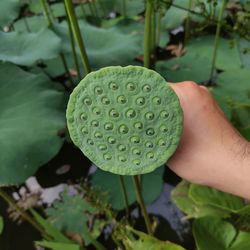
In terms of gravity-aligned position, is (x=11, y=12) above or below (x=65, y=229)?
above

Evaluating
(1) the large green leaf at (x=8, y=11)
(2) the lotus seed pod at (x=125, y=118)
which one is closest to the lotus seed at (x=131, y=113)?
(2) the lotus seed pod at (x=125, y=118)

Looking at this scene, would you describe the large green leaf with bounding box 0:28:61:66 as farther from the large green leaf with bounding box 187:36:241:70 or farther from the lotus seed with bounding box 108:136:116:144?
the large green leaf with bounding box 187:36:241:70

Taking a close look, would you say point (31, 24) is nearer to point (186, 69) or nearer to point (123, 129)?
point (186, 69)

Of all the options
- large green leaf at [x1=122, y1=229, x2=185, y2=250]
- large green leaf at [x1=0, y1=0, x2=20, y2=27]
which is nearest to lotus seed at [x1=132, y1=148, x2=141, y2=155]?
large green leaf at [x1=122, y1=229, x2=185, y2=250]

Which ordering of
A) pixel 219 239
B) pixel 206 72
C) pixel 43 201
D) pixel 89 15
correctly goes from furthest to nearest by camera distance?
pixel 89 15 → pixel 206 72 → pixel 43 201 → pixel 219 239

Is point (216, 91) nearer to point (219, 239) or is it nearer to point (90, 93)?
point (219, 239)

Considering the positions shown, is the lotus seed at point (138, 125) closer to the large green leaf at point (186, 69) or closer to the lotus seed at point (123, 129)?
the lotus seed at point (123, 129)

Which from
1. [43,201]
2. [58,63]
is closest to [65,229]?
[43,201]

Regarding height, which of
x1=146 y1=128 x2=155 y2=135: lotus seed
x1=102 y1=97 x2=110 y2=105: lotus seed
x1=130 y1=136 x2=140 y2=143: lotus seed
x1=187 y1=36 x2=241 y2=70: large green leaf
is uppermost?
x1=102 y1=97 x2=110 y2=105: lotus seed
